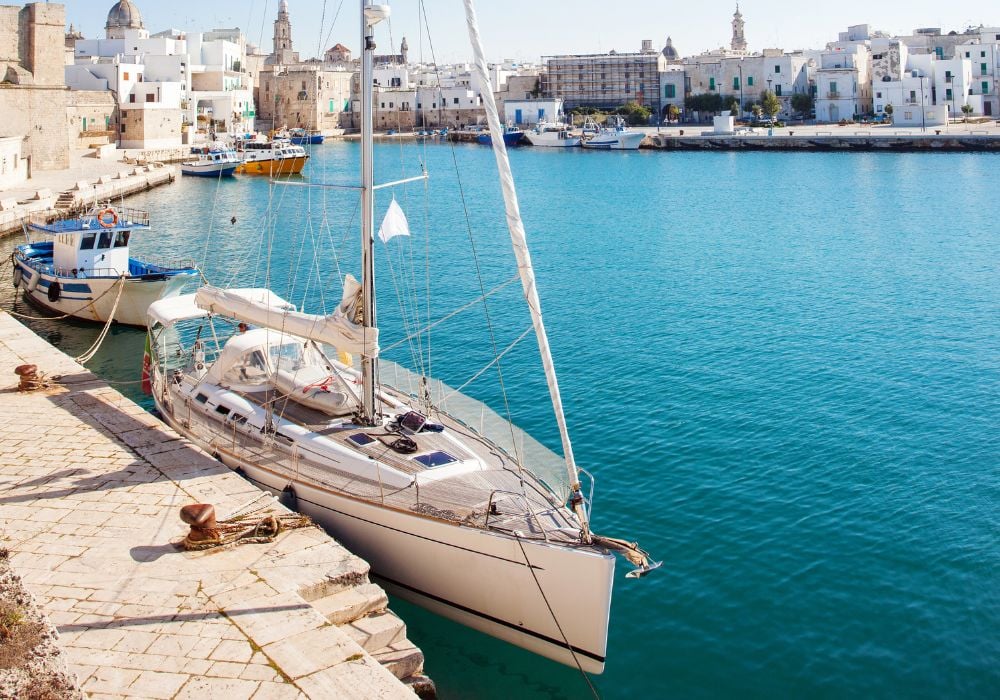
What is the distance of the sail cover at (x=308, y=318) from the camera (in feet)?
42.0

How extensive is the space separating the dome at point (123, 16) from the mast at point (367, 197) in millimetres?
106252

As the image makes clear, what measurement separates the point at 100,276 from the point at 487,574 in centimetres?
1831

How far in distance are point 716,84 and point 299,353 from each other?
106129 millimetres

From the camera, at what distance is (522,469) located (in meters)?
12.1

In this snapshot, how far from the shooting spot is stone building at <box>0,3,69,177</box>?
1994 inches

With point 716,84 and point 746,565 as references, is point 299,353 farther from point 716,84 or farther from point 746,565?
point 716,84

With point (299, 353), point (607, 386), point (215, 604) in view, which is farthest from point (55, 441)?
point (607, 386)

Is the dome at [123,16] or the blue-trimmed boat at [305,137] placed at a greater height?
the dome at [123,16]

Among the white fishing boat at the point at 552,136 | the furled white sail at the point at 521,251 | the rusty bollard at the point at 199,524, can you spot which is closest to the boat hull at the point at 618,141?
the white fishing boat at the point at 552,136

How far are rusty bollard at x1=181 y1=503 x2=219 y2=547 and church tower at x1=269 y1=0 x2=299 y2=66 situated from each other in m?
143

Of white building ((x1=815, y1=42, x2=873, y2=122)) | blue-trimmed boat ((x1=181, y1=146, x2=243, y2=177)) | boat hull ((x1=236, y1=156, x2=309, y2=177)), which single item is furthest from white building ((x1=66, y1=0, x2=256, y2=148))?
white building ((x1=815, y1=42, x2=873, y2=122))

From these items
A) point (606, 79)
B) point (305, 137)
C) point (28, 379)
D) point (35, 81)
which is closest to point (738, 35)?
point (606, 79)

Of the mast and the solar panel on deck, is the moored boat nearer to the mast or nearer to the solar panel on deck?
the mast

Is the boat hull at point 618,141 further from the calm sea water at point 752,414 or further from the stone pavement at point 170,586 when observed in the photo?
the stone pavement at point 170,586
